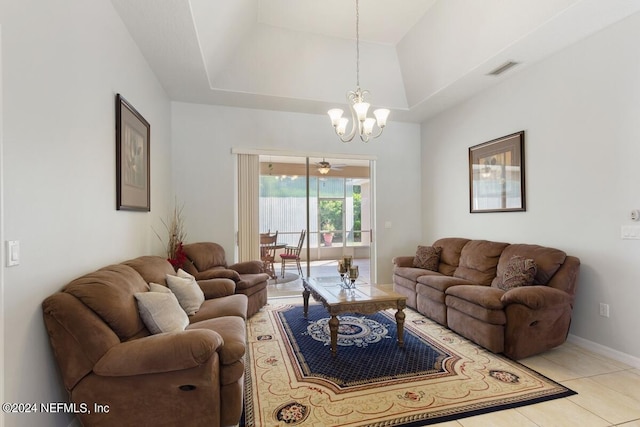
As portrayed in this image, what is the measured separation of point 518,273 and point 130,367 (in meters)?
3.35

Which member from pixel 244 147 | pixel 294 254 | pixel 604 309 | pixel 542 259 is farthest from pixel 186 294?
pixel 294 254

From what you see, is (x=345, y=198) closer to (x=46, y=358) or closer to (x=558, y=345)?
(x=558, y=345)

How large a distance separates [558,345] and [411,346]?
1.39 metres

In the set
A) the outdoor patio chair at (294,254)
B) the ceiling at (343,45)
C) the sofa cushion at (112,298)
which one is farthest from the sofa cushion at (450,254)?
the sofa cushion at (112,298)

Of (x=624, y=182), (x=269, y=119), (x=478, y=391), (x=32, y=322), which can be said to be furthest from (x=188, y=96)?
(x=624, y=182)

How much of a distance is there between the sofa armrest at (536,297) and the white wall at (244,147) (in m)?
2.91

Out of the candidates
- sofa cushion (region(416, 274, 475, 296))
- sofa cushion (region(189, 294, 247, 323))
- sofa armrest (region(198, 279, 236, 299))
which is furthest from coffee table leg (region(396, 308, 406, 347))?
sofa armrest (region(198, 279, 236, 299))

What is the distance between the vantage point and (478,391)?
2.35m

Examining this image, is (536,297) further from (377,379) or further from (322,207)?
(322,207)

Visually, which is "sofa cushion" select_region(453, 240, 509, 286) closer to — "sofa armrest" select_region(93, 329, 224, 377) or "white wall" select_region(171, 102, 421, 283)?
"white wall" select_region(171, 102, 421, 283)

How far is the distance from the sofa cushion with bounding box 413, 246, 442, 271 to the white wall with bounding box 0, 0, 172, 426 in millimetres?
3779

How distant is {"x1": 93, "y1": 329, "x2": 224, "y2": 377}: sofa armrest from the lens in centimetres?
166

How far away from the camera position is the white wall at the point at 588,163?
2.82 m

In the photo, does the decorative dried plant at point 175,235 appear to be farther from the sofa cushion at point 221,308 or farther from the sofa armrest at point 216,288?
the sofa cushion at point 221,308
